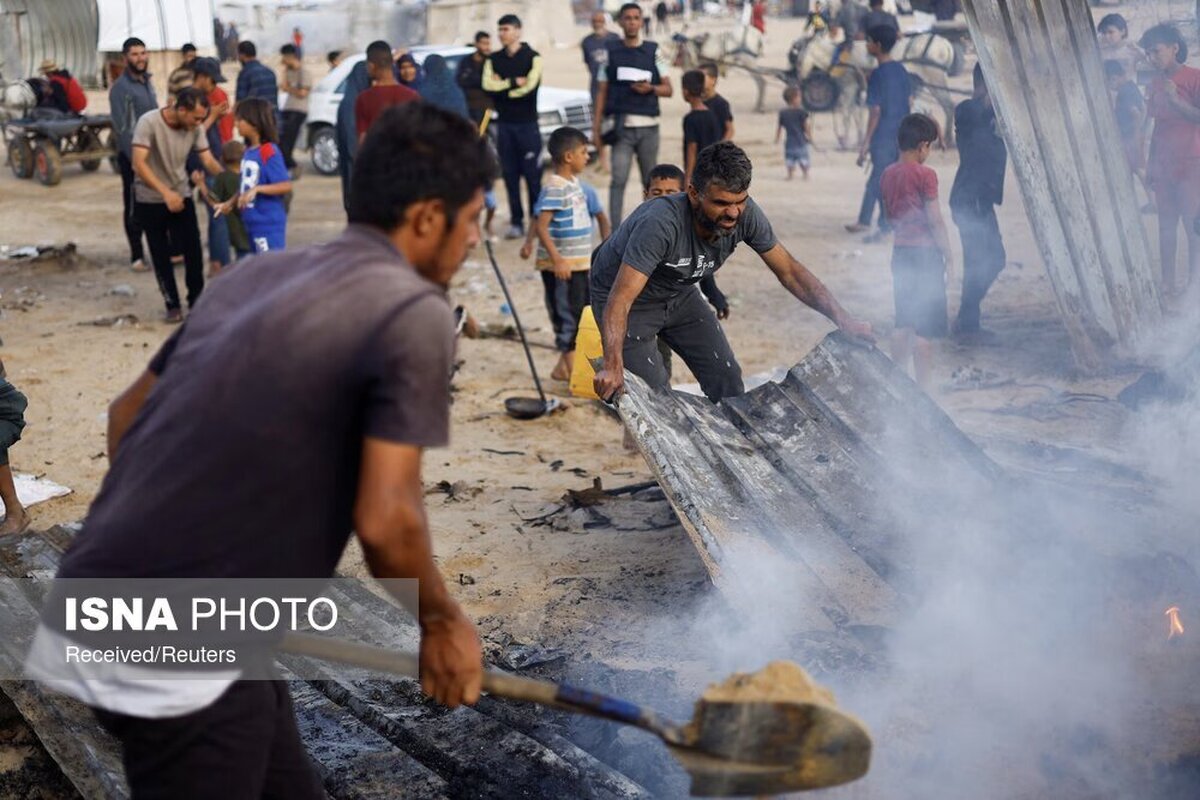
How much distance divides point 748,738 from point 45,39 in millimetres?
23274

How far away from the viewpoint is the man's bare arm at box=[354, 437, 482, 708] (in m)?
1.89

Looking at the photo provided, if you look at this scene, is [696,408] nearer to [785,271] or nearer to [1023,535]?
[785,271]

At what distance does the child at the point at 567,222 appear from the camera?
23.3ft

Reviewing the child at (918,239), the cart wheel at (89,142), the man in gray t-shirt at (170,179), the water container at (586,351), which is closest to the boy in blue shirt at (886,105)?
the child at (918,239)

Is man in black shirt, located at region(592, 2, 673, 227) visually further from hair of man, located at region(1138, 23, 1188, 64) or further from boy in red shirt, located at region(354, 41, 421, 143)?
hair of man, located at region(1138, 23, 1188, 64)

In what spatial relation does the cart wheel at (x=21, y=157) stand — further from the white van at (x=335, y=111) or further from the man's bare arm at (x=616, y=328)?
the man's bare arm at (x=616, y=328)

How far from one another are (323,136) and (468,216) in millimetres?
14679

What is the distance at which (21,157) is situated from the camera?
52.5ft

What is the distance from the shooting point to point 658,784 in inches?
132

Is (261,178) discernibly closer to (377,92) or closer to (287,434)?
(377,92)

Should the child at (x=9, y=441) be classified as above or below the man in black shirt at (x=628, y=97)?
below

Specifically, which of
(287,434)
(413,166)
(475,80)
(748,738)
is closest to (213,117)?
(475,80)

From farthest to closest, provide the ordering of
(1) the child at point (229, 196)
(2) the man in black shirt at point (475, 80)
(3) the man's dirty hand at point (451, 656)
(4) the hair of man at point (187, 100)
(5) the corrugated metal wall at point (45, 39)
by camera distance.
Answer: (5) the corrugated metal wall at point (45, 39)
(2) the man in black shirt at point (475, 80)
(1) the child at point (229, 196)
(4) the hair of man at point (187, 100)
(3) the man's dirty hand at point (451, 656)

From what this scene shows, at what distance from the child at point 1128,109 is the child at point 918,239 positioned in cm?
291
